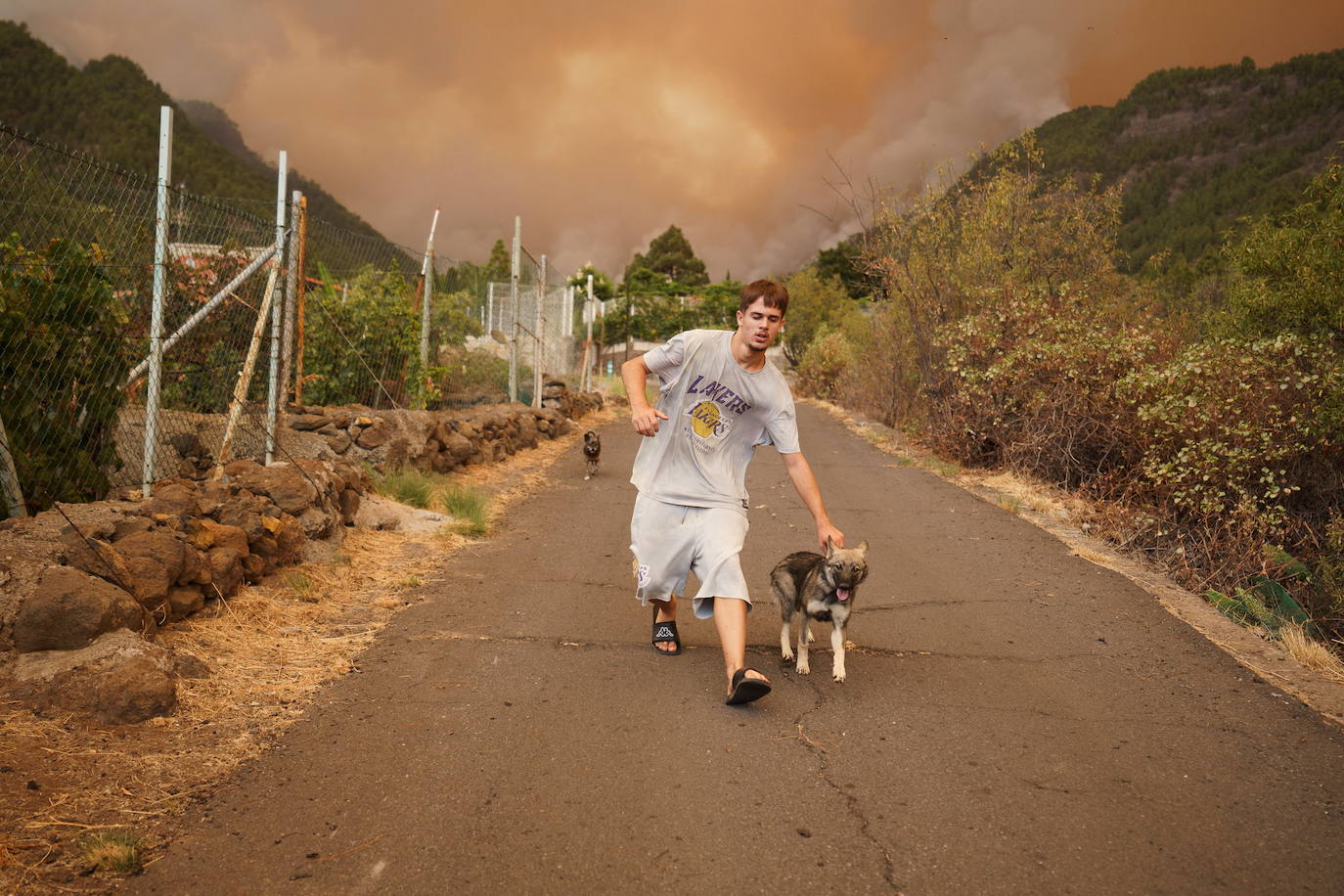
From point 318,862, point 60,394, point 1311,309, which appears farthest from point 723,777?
point 1311,309

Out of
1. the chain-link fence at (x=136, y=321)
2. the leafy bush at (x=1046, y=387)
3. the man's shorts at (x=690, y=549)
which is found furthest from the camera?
the leafy bush at (x=1046, y=387)

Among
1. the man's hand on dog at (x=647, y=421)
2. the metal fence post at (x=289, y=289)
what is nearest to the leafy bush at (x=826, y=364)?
the metal fence post at (x=289, y=289)

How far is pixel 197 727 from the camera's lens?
4.23m

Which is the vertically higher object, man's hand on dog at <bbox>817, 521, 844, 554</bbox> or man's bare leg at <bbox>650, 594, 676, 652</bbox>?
man's hand on dog at <bbox>817, 521, 844, 554</bbox>

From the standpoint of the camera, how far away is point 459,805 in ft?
11.7

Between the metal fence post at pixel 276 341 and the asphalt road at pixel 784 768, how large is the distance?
3133mm

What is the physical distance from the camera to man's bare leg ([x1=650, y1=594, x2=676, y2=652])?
18.3ft

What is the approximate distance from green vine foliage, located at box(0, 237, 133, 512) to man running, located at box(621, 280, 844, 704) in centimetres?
408

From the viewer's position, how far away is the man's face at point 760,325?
4793mm

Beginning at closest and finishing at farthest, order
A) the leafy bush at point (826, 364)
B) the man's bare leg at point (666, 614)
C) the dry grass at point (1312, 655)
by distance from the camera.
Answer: the dry grass at point (1312, 655) < the man's bare leg at point (666, 614) < the leafy bush at point (826, 364)

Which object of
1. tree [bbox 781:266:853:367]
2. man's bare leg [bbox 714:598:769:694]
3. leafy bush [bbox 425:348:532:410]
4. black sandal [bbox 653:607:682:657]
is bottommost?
black sandal [bbox 653:607:682:657]

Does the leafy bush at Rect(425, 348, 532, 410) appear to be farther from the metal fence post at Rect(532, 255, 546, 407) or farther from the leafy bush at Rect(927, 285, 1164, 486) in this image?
the leafy bush at Rect(927, 285, 1164, 486)

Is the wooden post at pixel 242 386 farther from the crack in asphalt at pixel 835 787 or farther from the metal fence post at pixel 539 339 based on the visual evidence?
the metal fence post at pixel 539 339

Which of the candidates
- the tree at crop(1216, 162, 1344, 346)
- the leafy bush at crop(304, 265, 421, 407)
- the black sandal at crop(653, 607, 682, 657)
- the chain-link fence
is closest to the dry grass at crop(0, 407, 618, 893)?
the chain-link fence
